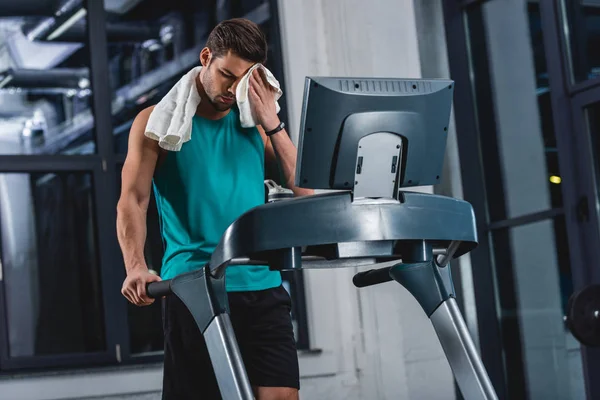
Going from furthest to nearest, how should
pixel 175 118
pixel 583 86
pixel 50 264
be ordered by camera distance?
1. pixel 50 264
2. pixel 583 86
3. pixel 175 118

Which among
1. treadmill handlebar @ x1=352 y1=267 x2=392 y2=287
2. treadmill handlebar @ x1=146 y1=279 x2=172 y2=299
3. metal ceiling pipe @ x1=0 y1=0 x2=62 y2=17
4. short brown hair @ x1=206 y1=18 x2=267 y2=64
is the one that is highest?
metal ceiling pipe @ x1=0 y1=0 x2=62 y2=17

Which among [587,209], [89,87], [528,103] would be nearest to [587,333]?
[587,209]

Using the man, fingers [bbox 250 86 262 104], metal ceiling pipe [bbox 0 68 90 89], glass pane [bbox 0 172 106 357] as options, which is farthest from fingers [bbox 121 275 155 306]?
metal ceiling pipe [bbox 0 68 90 89]

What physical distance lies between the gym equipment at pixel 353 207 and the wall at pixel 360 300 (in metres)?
2.08

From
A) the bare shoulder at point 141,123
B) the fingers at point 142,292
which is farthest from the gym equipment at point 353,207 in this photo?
the bare shoulder at point 141,123

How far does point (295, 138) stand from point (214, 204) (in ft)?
5.78

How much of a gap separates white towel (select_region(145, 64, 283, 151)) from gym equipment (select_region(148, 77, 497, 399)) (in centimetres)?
45

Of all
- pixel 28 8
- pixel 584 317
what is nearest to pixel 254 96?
pixel 584 317

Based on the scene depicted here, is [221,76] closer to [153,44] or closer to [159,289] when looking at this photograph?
[159,289]

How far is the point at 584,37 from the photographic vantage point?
11.5 ft

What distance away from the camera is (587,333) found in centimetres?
302

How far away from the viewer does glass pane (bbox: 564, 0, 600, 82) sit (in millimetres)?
3477

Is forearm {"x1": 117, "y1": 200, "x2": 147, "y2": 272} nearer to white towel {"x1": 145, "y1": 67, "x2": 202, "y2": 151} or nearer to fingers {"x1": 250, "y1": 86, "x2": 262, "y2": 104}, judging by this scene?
white towel {"x1": 145, "y1": 67, "x2": 202, "y2": 151}

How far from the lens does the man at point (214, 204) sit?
219 cm
